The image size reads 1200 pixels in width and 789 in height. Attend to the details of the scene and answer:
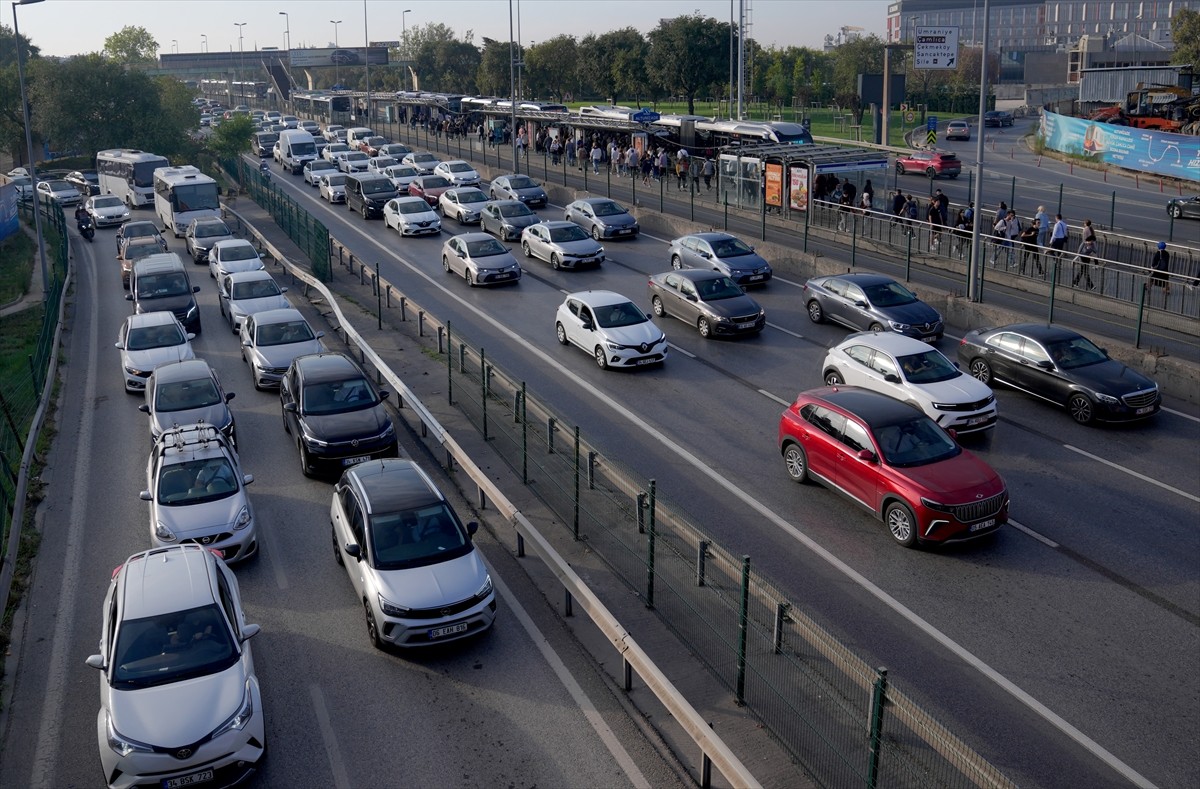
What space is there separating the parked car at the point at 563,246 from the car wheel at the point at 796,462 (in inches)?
642

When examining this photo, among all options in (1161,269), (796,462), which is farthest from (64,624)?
(1161,269)

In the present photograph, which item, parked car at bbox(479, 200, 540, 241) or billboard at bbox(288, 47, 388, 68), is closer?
parked car at bbox(479, 200, 540, 241)

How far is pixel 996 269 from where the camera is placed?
26609mm

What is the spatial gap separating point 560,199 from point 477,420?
27509 mm

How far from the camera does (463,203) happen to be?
133 ft

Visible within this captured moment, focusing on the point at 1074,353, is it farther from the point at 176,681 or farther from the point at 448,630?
the point at 176,681

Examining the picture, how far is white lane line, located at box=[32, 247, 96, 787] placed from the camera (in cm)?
989

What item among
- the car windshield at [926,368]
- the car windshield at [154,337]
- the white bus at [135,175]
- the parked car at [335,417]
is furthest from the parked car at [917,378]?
the white bus at [135,175]

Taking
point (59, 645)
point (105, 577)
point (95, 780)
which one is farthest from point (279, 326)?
point (95, 780)

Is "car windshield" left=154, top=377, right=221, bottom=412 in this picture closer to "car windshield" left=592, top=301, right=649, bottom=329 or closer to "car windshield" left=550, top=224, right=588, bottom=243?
"car windshield" left=592, top=301, right=649, bottom=329

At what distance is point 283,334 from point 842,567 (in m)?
13.4

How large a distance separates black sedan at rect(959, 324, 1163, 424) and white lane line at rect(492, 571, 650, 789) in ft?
36.7

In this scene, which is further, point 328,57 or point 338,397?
point 328,57

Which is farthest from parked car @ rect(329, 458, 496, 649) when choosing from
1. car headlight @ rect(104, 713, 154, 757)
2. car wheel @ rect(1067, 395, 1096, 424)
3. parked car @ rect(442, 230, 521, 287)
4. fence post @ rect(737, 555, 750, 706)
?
parked car @ rect(442, 230, 521, 287)
